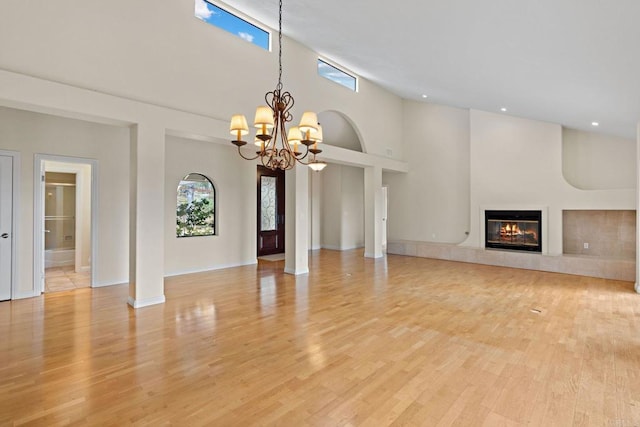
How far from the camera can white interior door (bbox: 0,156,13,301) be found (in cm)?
470

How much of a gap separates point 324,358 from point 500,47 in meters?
4.01

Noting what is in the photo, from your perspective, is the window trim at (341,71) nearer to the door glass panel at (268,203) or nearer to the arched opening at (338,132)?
the arched opening at (338,132)

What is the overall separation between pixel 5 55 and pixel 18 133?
5.98 ft

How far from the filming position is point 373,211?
29.0ft

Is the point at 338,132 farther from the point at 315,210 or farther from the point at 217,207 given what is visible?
the point at 217,207

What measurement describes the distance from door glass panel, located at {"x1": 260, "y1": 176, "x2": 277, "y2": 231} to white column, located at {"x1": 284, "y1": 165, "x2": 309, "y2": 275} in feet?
7.97

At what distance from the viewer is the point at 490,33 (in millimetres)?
3615

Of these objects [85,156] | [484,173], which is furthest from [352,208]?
[85,156]

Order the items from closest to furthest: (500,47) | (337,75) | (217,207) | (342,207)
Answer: (500,47) < (217,207) < (337,75) < (342,207)

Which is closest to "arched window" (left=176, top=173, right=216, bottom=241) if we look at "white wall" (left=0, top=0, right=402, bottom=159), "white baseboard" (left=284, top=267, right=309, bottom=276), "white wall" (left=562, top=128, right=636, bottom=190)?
"white baseboard" (left=284, top=267, right=309, bottom=276)

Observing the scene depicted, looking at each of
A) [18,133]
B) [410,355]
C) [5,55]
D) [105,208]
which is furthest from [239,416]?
[18,133]

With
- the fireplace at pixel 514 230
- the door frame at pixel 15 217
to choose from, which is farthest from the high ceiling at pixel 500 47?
the door frame at pixel 15 217

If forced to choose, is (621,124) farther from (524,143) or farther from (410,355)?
(410,355)

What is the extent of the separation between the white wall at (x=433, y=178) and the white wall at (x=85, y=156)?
737 centimetres
